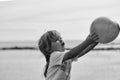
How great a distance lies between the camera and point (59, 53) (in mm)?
3045

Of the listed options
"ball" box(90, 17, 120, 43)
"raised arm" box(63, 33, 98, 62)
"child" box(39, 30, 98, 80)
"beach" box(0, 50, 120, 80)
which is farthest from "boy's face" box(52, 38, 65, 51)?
"beach" box(0, 50, 120, 80)

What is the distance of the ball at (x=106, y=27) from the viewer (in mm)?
3042

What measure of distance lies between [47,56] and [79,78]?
30.9ft

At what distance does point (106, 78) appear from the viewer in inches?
493

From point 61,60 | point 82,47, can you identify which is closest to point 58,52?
point 61,60

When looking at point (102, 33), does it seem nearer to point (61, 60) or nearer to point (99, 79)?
point (61, 60)

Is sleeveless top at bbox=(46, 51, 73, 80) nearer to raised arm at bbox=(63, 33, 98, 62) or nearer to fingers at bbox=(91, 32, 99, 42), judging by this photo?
raised arm at bbox=(63, 33, 98, 62)

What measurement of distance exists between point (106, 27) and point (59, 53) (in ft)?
1.54

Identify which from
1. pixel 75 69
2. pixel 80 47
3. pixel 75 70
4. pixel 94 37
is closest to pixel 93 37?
pixel 94 37

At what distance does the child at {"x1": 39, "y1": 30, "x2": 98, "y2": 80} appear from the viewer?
114 inches

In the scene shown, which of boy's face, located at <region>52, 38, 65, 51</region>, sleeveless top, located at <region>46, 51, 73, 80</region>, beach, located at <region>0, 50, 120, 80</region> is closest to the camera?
sleeveless top, located at <region>46, 51, 73, 80</region>

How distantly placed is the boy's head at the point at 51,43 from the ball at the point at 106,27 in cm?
34

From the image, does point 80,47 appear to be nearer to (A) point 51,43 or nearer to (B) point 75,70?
(A) point 51,43

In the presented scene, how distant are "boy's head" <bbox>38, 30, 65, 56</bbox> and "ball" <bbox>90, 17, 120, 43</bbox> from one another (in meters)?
0.34
